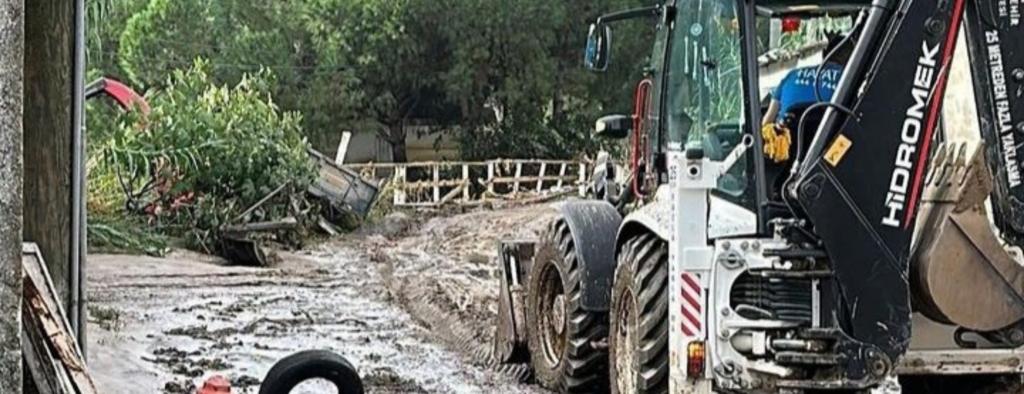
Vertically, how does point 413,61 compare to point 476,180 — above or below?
above

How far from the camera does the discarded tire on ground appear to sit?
160 inches

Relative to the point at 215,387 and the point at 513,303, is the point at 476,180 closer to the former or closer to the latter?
the point at 513,303

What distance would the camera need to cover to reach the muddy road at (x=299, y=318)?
879 cm

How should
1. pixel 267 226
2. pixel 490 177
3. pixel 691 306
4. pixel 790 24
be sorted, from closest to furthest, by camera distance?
pixel 691 306, pixel 790 24, pixel 267 226, pixel 490 177

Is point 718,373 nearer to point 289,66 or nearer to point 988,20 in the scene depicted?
point 988,20

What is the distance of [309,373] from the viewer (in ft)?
13.4

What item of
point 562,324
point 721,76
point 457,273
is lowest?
point 457,273

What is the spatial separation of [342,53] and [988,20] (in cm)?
3294

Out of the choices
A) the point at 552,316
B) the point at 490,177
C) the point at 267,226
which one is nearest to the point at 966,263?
the point at 552,316

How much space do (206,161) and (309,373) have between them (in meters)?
16.5

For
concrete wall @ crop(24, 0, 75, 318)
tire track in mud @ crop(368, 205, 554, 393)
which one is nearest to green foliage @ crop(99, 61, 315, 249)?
tire track in mud @ crop(368, 205, 554, 393)

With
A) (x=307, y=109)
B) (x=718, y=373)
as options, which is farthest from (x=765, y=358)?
(x=307, y=109)

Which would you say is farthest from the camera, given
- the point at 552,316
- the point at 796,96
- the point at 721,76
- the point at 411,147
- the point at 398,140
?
the point at 411,147

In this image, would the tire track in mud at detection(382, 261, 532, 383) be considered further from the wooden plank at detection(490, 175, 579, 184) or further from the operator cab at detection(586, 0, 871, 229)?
the wooden plank at detection(490, 175, 579, 184)
